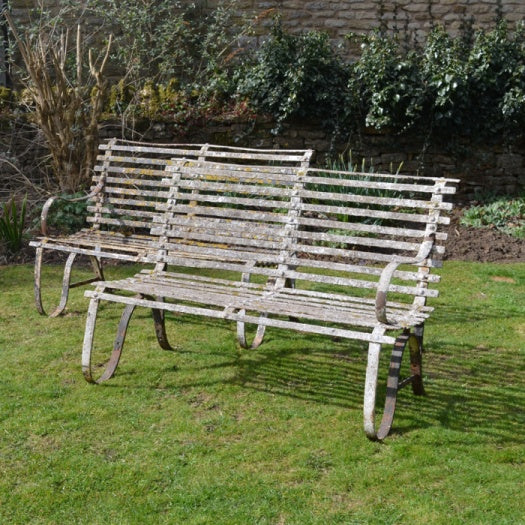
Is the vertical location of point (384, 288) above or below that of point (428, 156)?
below

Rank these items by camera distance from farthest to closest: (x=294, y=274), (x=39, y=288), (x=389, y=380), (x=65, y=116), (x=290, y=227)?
1. (x=65, y=116)
2. (x=39, y=288)
3. (x=290, y=227)
4. (x=294, y=274)
5. (x=389, y=380)

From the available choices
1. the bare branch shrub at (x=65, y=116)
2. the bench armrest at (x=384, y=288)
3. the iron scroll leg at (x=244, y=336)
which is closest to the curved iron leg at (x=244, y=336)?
the iron scroll leg at (x=244, y=336)

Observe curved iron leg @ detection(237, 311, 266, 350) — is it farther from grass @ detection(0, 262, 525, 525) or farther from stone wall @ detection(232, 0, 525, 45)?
stone wall @ detection(232, 0, 525, 45)

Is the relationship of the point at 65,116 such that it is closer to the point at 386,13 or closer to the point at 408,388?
the point at 408,388

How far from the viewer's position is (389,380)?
13.6ft

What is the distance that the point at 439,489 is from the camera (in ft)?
11.9

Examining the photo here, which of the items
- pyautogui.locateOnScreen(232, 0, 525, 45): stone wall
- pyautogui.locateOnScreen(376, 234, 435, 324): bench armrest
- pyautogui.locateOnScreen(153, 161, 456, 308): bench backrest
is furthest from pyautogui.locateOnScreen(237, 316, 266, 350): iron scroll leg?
pyautogui.locateOnScreen(232, 0, 525, 45): stone wall

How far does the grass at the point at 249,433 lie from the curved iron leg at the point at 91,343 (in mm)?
72

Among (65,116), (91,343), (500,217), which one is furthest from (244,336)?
(500,217)

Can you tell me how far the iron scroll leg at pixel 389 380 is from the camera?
155 inches

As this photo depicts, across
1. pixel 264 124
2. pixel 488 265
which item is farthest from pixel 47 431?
pixel 264 124

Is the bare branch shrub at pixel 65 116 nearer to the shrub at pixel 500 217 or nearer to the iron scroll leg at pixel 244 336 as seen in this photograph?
the iron scroll leg at pixel 244 336

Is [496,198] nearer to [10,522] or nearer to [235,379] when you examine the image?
[235,379]

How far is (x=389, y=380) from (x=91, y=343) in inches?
64.3
